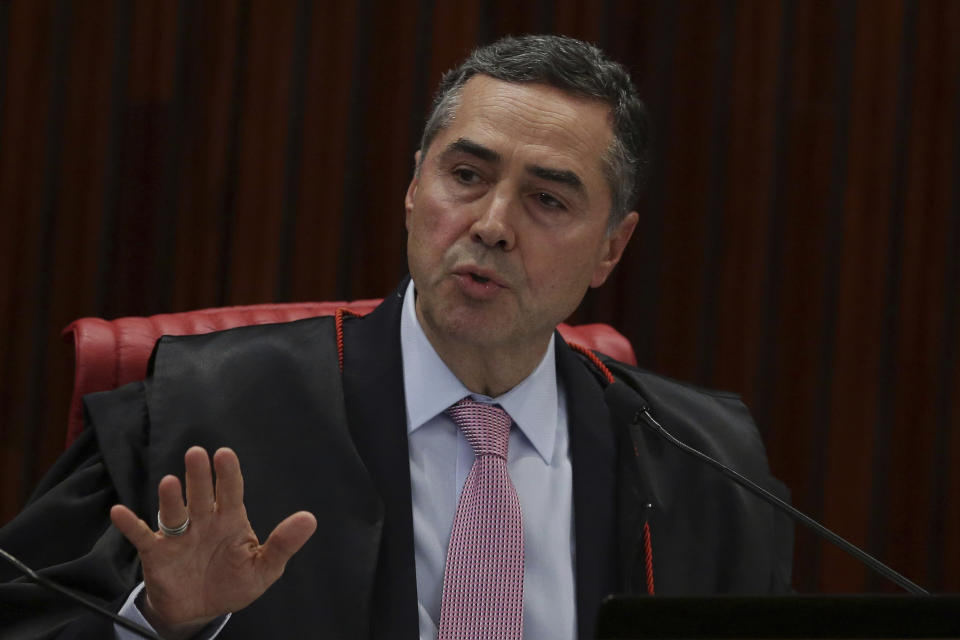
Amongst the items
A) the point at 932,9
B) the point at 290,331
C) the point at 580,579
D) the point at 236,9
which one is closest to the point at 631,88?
the point at 290,331

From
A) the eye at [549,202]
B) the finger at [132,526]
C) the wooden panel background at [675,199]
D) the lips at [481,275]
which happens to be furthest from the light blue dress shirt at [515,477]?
the wooden panel background at [675,199]

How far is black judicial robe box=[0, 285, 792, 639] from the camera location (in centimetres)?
142

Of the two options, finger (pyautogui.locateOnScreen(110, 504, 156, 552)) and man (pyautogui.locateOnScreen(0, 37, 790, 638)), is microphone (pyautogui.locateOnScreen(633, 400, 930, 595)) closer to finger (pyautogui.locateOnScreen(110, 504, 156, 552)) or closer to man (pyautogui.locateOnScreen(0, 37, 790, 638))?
man (pyautogui.locateOnScreen(0, 37, 790, 638))

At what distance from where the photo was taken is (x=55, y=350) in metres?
2.39

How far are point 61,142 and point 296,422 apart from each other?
1129 mm

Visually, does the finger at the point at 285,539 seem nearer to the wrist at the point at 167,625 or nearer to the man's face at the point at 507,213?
the wrist at the point at 167,625

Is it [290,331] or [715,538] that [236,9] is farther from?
[715,538]

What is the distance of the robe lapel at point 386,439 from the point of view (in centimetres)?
147

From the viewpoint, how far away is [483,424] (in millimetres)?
1625

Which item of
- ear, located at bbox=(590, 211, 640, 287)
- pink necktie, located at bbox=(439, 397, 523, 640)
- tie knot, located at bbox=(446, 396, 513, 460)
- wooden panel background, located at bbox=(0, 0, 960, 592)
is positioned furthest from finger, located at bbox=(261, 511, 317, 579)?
wooden panel background, located at bbox=(0, 0, 960, 592)

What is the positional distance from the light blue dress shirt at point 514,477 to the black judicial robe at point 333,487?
0.02m

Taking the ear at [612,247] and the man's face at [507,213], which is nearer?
the man's face at [507,213]

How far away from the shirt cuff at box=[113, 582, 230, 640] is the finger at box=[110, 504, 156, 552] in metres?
0.10

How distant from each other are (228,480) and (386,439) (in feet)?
1.49
